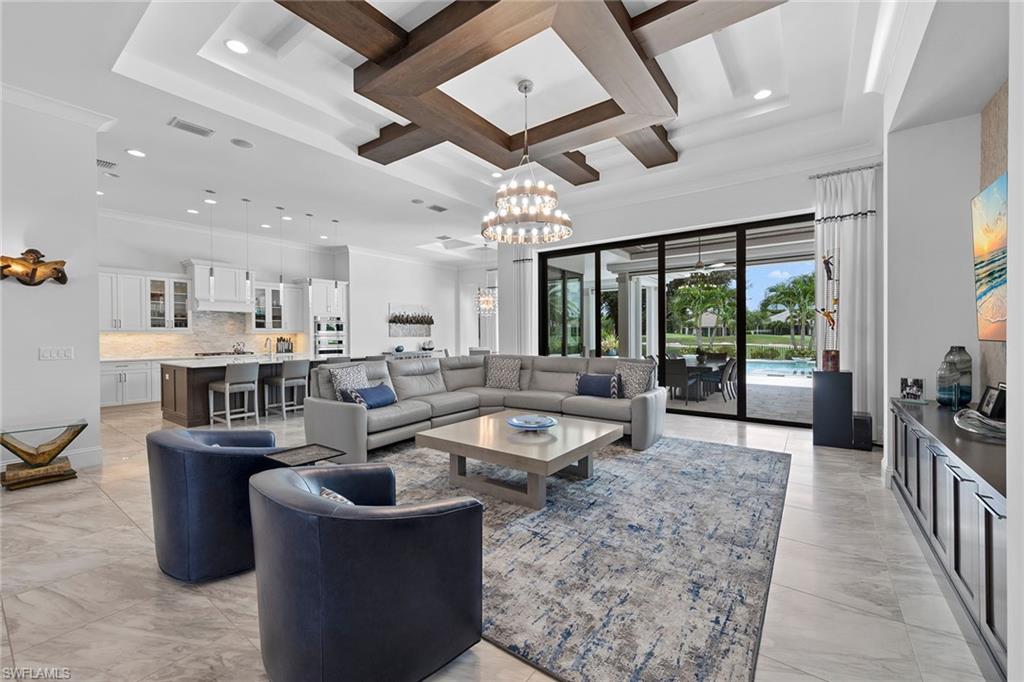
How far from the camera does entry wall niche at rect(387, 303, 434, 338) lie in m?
10.9

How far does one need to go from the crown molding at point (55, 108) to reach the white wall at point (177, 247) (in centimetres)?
408

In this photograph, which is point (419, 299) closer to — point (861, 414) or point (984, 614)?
point (861, 414)

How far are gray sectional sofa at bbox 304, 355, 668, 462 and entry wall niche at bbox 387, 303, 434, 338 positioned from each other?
196 inches

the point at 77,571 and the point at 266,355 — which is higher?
the point at 266,355

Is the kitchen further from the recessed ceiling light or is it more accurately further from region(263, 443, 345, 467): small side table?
region(263, 443, 345, 467): small side table

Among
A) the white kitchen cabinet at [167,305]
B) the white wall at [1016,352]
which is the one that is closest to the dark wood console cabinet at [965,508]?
the white wall at [1016,352]

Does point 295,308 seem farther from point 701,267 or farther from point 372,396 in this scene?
point 701,267

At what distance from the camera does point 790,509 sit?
321 centimetres

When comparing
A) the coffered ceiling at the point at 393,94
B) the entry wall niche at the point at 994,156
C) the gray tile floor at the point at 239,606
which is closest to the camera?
the gray tile floor at the point at 239,606

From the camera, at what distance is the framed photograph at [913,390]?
3.44 m

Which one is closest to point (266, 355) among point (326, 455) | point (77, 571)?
point (77, 571)

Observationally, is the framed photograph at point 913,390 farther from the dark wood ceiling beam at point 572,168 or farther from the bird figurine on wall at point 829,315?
the dark wood ceiling beam at point 572,168

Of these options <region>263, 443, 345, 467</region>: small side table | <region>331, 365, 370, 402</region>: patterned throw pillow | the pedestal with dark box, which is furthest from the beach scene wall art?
<region>331, 365, 370, 402</region>: patterned throw pillow

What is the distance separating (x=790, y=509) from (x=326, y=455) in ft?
10.2
